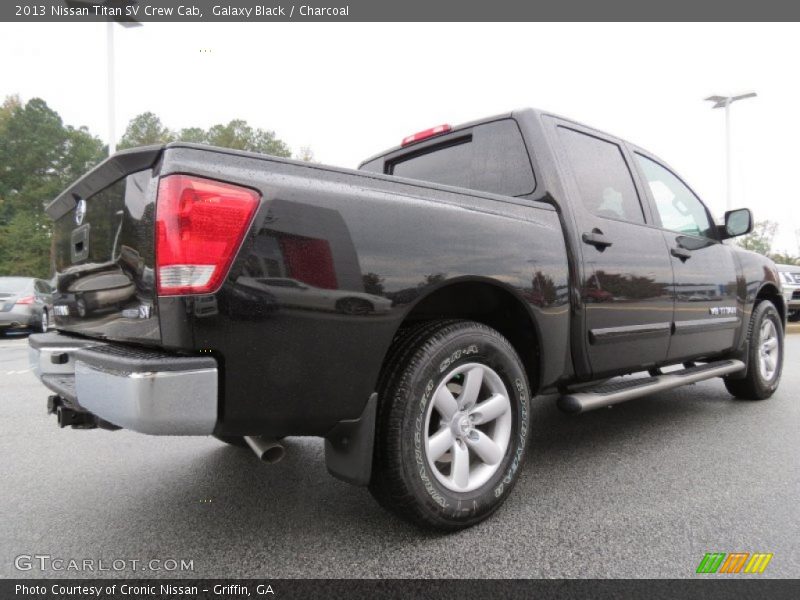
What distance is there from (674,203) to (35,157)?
45294mm

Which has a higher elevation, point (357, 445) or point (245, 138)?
point (245, 138)

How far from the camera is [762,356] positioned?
4465 mm

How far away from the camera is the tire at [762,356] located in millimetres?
4297

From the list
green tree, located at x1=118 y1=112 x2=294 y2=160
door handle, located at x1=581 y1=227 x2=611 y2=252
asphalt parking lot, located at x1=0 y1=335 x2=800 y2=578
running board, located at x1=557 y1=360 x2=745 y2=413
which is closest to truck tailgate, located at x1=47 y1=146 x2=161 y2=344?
asphalt parking lot, located at x1=0 y1=335 x2=800 y2=578

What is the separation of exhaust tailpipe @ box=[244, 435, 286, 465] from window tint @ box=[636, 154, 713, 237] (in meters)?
2.85

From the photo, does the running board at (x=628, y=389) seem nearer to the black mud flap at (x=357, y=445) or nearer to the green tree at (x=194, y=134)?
the black mud flap at (x=357, y=445)

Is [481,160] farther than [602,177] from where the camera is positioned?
No

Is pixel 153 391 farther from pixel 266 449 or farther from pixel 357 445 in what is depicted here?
pixel 357 445

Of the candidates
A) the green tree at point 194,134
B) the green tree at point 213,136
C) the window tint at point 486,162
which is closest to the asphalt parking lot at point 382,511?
the window tint at point 486,162

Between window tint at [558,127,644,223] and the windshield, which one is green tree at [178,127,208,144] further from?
window tint at [558,127,644,223]

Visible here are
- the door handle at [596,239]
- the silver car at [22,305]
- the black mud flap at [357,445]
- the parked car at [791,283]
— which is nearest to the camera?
the black mud flap at [357,445]

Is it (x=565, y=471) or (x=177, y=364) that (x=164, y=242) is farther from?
(x=565, y=471)

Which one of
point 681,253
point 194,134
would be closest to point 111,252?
→ point 681,253

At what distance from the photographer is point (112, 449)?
10.5 ft
